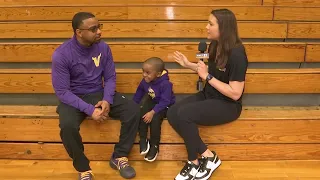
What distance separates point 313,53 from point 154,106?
135 cm

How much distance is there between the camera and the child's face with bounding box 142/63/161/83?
6.25ft

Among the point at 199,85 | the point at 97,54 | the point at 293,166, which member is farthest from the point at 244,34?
the point at 97,54

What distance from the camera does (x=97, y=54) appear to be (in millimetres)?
1899

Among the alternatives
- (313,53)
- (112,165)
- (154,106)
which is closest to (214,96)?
(154,106)

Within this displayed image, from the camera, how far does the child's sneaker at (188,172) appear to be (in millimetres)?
1813

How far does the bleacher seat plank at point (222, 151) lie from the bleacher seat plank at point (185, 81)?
409 millimetres

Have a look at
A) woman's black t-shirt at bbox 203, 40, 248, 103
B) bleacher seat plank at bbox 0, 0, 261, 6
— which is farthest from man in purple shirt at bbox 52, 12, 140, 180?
bleacher seat plank at bbox 0, 0, 261, 6

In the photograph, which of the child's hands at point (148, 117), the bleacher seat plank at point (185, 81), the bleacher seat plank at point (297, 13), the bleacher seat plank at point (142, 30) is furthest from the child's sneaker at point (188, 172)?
the bleacher seat plank at point (297, 13)

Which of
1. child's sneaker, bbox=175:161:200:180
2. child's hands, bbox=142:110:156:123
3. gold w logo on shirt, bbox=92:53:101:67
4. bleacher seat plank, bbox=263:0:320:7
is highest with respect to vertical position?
bleacher seat plank, bbox=263:0:320:7

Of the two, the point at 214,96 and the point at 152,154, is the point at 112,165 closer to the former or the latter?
the point at 152,154

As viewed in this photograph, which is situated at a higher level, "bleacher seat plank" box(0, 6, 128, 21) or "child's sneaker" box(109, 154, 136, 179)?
"bleacher seat plank" box(0, 6, 128, 21)

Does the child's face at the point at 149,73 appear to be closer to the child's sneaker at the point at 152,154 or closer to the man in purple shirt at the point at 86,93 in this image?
the man in purple shirt at the point at 86,93

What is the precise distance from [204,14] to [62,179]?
74.2 inches

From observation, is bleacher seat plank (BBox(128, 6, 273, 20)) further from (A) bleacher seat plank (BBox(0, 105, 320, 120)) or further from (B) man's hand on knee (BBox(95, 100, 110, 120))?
(B) man's hand on knee (BBox(95, 100, 110, 120))
